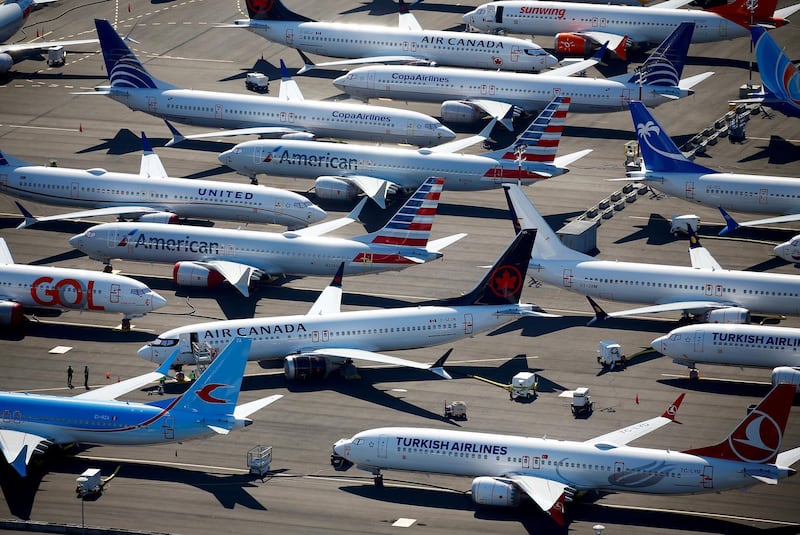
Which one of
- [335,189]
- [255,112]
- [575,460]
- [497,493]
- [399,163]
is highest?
[255,112]

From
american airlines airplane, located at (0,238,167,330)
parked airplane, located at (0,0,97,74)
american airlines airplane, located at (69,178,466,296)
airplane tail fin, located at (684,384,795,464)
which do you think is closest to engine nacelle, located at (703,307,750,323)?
american airlines airplane, located at (69,178,466,296)

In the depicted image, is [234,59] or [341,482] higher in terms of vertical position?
[234,59]

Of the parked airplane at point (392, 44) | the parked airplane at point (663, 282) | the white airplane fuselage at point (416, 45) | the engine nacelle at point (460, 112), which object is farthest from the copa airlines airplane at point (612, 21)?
the parked airplane at point (663, 282)

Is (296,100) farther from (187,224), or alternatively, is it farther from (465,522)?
(465,522)

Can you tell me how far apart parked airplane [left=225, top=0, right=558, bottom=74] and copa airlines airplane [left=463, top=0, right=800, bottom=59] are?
5176 millimetres

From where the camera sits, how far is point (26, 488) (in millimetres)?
95250

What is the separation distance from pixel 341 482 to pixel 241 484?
19.8ft

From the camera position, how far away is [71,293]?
11662cm

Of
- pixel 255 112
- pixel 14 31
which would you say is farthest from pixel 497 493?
pixel 14 31

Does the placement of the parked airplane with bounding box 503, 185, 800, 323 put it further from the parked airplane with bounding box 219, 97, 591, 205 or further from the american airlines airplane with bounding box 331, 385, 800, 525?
the american airlines airplane with bounding box 331, 385, 800, 525

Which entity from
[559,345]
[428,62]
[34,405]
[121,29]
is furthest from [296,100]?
[34,405]

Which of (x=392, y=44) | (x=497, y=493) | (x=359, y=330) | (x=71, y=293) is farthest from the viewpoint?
(x=392, y=44)

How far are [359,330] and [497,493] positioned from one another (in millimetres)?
21962

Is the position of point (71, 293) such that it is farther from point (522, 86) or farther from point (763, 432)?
point (522, 86)
